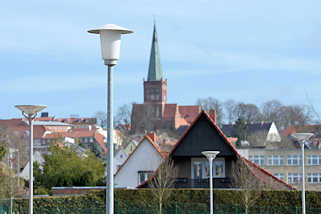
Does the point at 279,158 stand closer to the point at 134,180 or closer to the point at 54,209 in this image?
the point at 134,180

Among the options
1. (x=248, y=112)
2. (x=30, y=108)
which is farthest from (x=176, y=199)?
(x=248, y=112)

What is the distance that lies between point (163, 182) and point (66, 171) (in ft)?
50.2

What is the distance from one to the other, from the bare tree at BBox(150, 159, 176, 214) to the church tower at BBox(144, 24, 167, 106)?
14037cm

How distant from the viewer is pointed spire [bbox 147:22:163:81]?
7126 inches

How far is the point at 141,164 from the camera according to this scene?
2083 inches

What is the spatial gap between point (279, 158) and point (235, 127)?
113 feet

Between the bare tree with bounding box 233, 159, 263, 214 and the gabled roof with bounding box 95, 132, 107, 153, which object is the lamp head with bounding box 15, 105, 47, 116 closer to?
the bare tree with bounding box 233, 159, 263, 214

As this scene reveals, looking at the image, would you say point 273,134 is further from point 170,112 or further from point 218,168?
point 218,168

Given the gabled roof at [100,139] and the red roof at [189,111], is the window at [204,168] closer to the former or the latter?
the gabled roof at [100,139]

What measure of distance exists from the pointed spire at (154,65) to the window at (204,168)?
138 m

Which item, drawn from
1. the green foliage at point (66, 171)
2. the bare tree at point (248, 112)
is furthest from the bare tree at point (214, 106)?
the green foliage at point (66, 171)

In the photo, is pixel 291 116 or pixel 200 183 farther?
pixel 291 116

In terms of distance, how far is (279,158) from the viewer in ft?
280

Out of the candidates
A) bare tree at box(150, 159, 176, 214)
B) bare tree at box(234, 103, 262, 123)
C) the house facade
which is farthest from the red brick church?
bare tree at box(150, 159, 176, 214)
